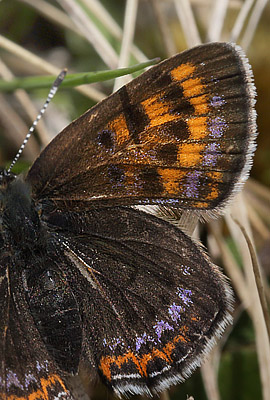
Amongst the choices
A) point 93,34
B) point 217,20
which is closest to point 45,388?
point 93,34

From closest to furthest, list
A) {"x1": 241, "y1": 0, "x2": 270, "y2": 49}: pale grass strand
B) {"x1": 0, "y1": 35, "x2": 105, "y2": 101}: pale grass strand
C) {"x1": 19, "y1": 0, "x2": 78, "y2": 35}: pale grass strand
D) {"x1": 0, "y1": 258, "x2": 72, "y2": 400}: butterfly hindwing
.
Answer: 1. {"x1": 0, "y1": 258, "x2": 72, "y2": 400}: butterfly hindwing
2. {"x1": 0, "y1": 35, "x2": 105, "y2": 101}: pale grass strand
3. {"x1": 241, "y1": 0, "x2": 270, "y2": 49}: pale grass strand
4. {"x1": 19, "y1": 0, "x2": 78, "y2": 35}: pale grass strand

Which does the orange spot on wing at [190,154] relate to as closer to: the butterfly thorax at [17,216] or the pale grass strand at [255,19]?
the butterfly thorax at [17,216]

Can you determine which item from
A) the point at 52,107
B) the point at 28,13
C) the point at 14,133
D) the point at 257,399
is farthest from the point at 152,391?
the point at 28,13

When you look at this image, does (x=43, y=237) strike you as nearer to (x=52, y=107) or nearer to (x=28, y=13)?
(x=52, y=107)

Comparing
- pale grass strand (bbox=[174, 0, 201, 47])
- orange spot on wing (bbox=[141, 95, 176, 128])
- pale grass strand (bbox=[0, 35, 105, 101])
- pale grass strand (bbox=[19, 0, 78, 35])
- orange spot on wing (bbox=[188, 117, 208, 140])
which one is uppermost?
pale grass strand (bbox=[19, 0, 78, 35])

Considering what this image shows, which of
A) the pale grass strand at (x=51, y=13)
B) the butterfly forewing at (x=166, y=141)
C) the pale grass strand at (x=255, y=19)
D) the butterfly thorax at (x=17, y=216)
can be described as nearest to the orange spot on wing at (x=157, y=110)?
the butterfly forewing at (x=166, y=141)

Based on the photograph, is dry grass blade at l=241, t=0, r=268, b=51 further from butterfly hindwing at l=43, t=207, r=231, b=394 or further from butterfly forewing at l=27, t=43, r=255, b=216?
butterfly hindwing at l=43, t=207, r=231, b=394

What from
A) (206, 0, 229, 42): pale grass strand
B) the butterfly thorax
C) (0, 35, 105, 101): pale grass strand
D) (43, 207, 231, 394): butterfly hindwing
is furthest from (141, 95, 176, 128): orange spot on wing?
(206, 0, 229, 42): pale grass strand
